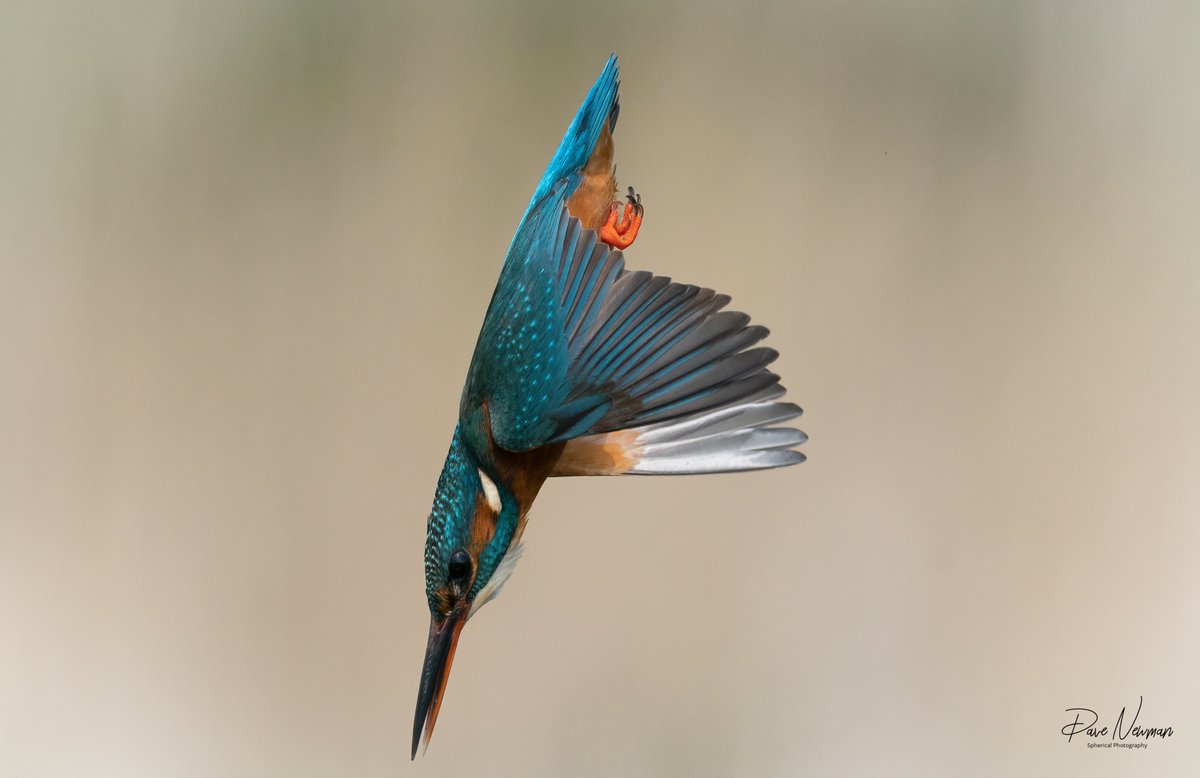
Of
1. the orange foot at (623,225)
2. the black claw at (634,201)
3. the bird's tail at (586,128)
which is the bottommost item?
the orange foot at (623,225)

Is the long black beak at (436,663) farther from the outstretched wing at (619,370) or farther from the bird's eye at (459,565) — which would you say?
the outstretched wing at (619,370)

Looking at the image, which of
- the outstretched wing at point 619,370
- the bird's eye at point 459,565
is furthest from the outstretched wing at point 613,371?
the bird's eye at point 459,565

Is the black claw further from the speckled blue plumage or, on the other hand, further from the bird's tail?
the speckled blue plumage

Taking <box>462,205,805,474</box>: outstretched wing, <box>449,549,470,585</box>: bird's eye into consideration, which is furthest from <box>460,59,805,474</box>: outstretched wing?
<box>449,549,470,585</box>: bird's eye

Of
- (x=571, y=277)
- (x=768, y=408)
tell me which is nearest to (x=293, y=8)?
(x=571, y=277)

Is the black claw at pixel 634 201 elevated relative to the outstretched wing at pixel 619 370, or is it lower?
elevated

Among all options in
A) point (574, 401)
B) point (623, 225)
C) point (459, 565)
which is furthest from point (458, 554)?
point (623, 225)
